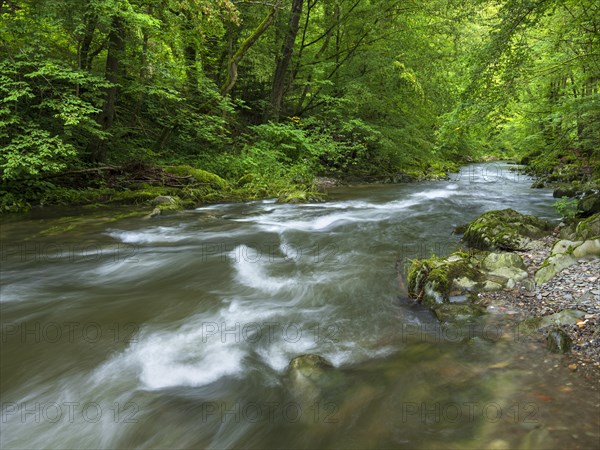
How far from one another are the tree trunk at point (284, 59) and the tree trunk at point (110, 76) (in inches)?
239

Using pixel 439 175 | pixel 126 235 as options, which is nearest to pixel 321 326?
pixel 126 235

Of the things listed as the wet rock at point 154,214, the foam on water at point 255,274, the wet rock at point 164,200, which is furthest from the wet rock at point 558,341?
the wet rock at point 164,200

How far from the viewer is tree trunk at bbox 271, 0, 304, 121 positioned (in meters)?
13.4

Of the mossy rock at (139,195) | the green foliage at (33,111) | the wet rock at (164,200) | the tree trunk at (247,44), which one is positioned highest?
the tree trunk at (247,44)

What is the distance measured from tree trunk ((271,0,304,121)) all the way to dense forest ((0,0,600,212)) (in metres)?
0.07

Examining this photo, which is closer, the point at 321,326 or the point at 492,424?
the point at 492,424

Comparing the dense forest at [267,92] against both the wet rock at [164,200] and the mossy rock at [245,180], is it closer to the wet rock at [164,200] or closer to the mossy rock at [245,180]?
the mossy rock at [245,180]

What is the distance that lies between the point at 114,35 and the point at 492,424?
389 inches

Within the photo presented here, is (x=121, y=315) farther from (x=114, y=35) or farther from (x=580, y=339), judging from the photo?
(x=114, y=35)

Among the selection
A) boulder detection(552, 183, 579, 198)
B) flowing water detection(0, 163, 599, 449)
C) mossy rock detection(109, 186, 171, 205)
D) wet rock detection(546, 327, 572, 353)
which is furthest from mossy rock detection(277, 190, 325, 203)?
wet rock detection(546, 327, 572, 353)

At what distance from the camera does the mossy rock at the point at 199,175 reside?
10.7 meters

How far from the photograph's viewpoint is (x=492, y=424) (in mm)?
2383

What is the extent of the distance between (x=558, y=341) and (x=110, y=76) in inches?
386

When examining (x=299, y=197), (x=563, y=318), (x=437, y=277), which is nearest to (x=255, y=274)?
(x=437, y=277)
